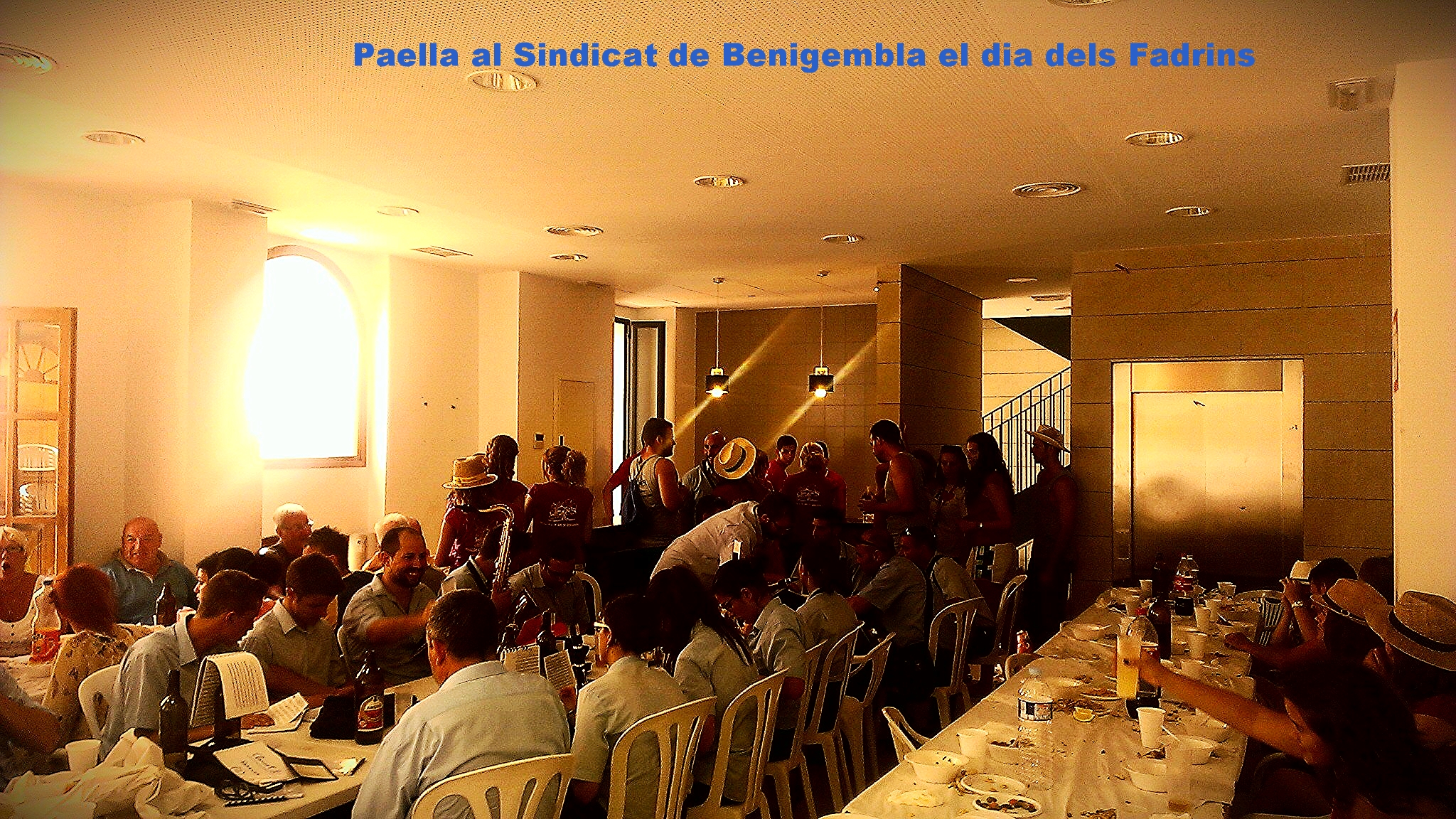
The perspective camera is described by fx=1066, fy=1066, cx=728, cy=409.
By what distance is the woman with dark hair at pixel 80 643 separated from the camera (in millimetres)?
3635

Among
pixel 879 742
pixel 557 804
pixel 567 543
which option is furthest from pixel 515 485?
pixel 557 804

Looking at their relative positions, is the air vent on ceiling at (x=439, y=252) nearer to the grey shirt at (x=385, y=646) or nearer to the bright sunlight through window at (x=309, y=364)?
the bright sunlight through window at (x=309, y=364)

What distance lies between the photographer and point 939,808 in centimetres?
267

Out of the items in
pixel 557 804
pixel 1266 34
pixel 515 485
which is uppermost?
pixel 1266 34

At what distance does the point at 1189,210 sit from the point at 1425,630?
4208mm

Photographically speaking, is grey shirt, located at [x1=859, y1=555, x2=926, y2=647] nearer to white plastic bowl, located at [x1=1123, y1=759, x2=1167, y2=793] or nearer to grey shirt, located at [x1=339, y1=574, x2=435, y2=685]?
grey shirt, located at [x1=339, y1=574, x2=435, y2=685]

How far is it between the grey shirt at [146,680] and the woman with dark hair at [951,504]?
5517 millimetres

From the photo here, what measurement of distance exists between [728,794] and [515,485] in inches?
140

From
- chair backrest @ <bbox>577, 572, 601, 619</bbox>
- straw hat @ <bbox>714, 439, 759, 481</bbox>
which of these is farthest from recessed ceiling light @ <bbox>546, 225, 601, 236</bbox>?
chair backrest @ <bbox>577, 572, 601, 619</bbox>

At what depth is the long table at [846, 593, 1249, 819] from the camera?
269 cm

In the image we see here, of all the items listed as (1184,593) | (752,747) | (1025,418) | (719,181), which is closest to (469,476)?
(719,181)

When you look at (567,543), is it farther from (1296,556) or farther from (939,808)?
(1296,556)

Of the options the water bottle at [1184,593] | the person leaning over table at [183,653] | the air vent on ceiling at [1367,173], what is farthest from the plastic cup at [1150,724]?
the air vent on ceiling at [1367,173]

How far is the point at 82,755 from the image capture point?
2836 mm
